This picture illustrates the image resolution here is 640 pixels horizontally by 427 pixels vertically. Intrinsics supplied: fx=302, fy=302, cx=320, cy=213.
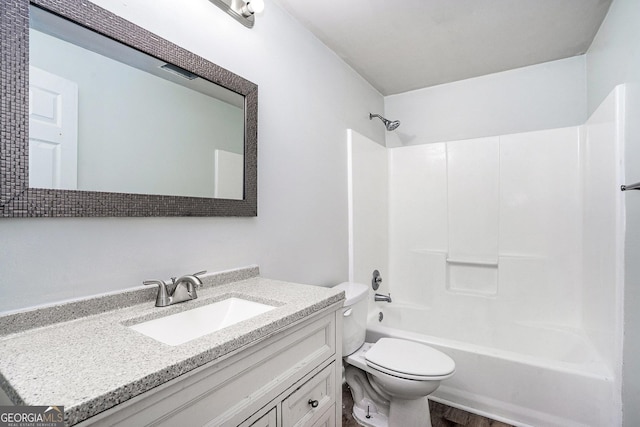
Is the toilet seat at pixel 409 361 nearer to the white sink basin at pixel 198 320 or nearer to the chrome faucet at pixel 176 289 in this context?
the white sink basin at pixel 198 320

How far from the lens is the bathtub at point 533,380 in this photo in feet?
5.24

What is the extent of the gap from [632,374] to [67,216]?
94.2 inches

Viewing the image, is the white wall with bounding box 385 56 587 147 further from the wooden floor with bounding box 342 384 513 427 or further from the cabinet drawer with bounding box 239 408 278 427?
the cabinet drawer with bounding box 239 408 278 427

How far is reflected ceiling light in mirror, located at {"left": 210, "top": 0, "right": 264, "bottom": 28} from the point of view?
1343 mm

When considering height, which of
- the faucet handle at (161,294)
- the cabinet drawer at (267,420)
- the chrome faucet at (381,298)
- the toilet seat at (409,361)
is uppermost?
the faucet handle at (161,294)

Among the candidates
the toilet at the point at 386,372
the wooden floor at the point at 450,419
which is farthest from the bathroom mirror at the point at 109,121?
the wooden floor at the point at 450,419

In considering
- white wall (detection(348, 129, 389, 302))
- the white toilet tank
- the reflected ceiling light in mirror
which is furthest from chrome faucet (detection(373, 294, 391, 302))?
the reflected ceiling light in mirror

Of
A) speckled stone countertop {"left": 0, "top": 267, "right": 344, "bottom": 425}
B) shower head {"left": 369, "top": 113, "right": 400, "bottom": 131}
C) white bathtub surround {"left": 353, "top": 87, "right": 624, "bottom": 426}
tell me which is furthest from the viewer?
shower head {"left": 369, "top": 113, "right": 400, "bottom": 131}

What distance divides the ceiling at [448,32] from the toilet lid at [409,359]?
1947 mm

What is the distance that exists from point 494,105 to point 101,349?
3.01 m

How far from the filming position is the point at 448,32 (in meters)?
1.95

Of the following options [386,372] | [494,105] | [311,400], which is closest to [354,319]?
[386,372]

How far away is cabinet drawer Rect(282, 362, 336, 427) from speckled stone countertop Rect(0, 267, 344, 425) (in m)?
0.25

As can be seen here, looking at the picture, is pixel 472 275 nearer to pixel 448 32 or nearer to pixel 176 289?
pixel 448 32
